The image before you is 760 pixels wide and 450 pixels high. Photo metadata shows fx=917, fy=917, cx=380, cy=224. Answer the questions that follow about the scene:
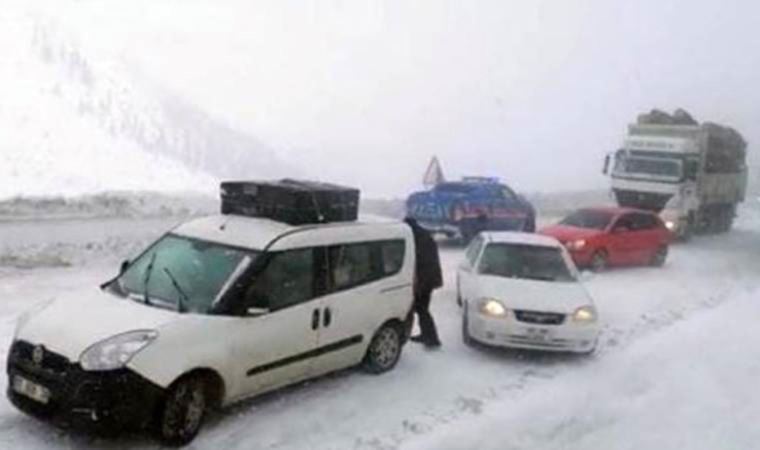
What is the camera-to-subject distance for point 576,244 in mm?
19484

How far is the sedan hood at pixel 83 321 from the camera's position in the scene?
7410 millimetres

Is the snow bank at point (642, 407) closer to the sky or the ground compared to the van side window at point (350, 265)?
closer to the ground

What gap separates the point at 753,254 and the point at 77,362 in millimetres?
22486

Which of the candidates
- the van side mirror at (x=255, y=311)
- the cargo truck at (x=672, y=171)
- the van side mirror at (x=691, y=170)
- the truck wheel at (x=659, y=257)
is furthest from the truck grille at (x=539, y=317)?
the van side mirror at (x=691, y=170)

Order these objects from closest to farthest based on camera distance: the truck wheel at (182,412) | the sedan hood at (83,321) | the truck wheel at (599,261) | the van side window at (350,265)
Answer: the sedan hood at (83,321), the truck wheel at (182,412), the van side window at (350,265), the truck wheel at (599,261)

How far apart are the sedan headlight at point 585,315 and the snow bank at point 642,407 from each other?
0.57 meters

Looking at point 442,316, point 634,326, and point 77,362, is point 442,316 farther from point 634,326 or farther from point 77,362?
point 77,362

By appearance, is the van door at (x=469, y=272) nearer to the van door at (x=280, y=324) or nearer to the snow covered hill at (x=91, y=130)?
the van door at (x=280, y=324)

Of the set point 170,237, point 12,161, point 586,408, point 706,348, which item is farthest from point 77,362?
point 12,161

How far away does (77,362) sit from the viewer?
7215 millimetres

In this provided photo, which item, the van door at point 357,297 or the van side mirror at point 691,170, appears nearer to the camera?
the van door at point 357,297

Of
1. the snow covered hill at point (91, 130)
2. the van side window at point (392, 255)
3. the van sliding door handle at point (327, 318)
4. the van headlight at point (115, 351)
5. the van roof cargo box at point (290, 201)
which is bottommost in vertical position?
the snow covered hill at point (91, 130)

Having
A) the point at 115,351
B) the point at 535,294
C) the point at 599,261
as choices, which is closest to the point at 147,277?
the point at 115,351

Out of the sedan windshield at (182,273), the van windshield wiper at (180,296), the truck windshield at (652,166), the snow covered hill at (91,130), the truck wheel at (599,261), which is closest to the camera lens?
the van windshield wiper at (180,296)
